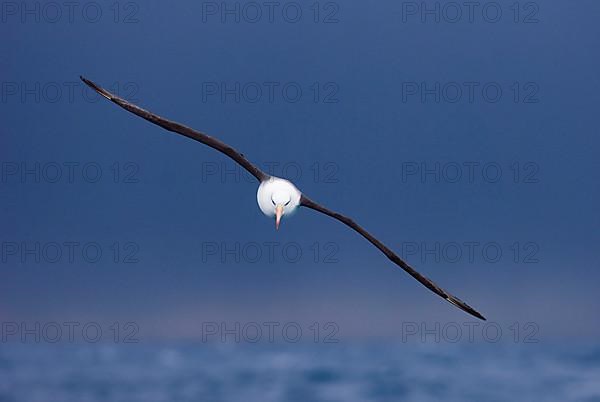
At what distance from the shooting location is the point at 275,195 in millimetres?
7570

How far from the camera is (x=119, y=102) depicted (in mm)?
7488

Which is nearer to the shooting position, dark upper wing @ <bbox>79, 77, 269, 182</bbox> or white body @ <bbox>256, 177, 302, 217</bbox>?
dark upper wing @ <bbox>79, 77, 269, 182</bbox>

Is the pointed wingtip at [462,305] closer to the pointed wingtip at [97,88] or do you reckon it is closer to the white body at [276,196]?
the white body at [276,196]

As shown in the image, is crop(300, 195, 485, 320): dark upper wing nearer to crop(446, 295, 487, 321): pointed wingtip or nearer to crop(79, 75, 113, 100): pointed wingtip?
crop(446, 295, 487, 321): pointed wingtip

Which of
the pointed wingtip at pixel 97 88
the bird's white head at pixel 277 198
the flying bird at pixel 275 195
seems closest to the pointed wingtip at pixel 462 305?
the flying bird at pixel 275 195

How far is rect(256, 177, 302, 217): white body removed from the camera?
298 inches

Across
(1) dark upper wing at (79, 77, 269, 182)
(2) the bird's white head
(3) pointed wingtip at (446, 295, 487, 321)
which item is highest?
(1) dark upper wing at (79, 77, 269, 182)

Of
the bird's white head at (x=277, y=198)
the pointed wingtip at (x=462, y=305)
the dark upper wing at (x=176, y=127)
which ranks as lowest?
the pointed wingtip at (x=462, y=305)

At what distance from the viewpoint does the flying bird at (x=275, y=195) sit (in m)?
7.42

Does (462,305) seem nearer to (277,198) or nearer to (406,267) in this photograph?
(406,267)

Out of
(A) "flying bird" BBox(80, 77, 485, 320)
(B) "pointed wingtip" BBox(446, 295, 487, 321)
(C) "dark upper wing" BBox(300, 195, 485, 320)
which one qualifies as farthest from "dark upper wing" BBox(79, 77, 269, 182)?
(B) "pointed wingtip" BBox(446, 295, 487, 321)

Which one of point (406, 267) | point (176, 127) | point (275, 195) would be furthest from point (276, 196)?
point (406, 267)

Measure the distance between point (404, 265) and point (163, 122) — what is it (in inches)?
70.1

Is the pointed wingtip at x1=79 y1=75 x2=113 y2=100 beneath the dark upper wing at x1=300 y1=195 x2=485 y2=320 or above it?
above
